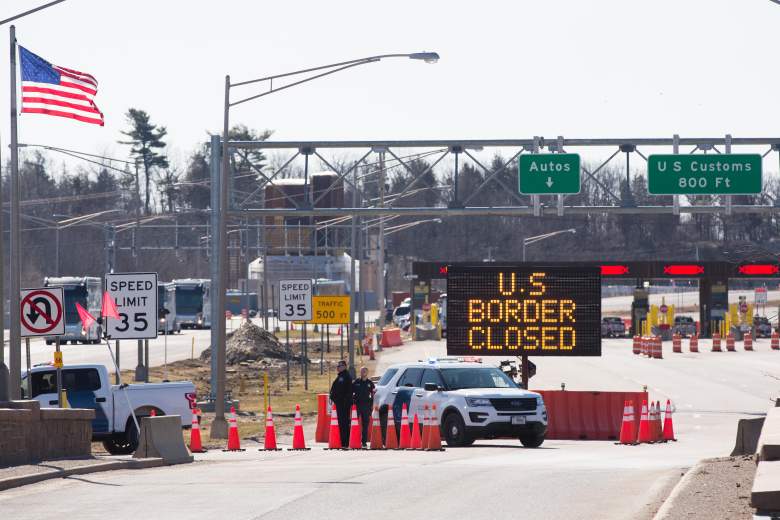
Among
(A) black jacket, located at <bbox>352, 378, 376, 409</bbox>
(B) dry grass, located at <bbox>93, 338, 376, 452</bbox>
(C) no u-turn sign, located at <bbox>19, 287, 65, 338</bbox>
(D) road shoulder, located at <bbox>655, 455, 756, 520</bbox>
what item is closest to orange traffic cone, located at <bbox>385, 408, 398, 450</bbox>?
(A) black jacket, located at <bbox>352, 378, 376, 409</bbox>

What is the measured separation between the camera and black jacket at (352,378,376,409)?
85.0 feet

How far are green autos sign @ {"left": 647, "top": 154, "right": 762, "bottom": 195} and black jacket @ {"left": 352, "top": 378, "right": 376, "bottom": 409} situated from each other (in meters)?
16.4

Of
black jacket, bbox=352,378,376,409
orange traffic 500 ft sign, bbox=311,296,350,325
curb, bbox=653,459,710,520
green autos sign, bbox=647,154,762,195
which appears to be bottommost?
curb, bbox=653,459,710,520

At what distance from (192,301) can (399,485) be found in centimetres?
8022

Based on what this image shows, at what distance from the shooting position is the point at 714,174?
4012 centimetres

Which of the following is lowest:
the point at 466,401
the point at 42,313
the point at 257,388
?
the point at 257,388

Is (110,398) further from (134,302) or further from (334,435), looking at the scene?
(334,435)

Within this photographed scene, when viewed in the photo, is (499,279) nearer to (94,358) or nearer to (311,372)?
(311,372)

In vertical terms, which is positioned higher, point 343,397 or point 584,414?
point 343,397

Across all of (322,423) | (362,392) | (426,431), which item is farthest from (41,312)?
(322,423)

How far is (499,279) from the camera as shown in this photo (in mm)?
30344

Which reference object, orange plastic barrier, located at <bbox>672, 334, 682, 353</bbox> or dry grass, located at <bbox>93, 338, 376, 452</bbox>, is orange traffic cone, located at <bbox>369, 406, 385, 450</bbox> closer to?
dry grass, located at <bbox>93, 338, 376, 452</bbox>

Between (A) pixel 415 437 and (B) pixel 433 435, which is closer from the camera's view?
(B) pixel 433 435

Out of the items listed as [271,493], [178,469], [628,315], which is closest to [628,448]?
[178,469]
